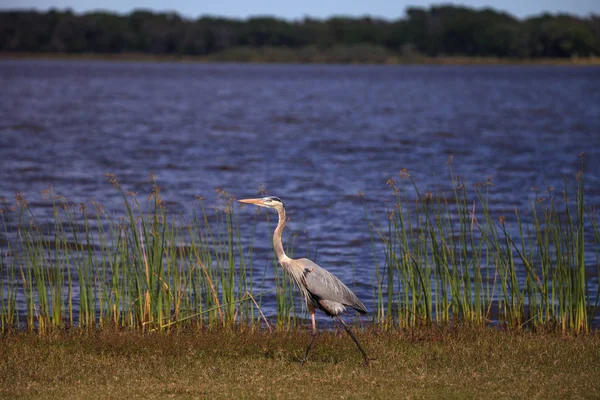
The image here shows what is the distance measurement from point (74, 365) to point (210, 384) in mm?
1336

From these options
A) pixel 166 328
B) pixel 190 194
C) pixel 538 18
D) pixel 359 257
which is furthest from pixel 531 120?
pixel 538 18

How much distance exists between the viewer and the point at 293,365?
303 inches

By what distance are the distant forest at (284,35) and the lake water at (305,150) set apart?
102752 millimetres

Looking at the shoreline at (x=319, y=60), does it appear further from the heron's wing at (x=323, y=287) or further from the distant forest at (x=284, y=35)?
the heron's wing at (x=323, y=287)

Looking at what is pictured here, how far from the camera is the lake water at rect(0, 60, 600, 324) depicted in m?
19.7

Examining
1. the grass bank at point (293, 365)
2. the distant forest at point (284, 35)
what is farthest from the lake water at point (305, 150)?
the distant forest at point (284, 35)

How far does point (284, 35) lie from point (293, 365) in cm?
17672

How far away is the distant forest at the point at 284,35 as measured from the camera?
16238cm

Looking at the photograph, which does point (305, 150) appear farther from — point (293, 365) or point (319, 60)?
point (319, 60)

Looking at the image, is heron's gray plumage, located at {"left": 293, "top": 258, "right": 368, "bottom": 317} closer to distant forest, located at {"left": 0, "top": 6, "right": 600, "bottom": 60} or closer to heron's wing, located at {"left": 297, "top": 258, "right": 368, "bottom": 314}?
heron's wing, located at {"left": 297, "top": 258, "right": 368, "bottom": 314}

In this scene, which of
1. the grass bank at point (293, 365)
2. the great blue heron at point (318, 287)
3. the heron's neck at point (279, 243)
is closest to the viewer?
the grass bank at point (293, 365)

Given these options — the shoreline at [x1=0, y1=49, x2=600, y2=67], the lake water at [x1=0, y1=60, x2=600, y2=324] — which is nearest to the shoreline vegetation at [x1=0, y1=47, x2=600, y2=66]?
the shoreline at [x1=0, y1=49, x2=600, y2=67]

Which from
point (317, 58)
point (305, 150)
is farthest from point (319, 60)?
point (305, 150)

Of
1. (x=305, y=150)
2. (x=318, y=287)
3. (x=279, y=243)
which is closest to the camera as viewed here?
(x=318, y=287)
